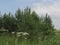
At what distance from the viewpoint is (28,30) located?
22.8 metres

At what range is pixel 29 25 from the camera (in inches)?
1019

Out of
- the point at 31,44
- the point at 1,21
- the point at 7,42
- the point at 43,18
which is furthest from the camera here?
the point at 1,21

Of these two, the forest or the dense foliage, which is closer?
the forest

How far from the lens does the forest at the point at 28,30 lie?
19.5 feet

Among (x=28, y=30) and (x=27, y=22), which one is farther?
(x=27, y=22)

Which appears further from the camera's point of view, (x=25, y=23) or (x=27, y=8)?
(x=27, y=8)

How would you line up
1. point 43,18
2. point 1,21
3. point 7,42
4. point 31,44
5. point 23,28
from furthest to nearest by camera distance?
point 1,21
point 43,18
point 23,28
point 31,44
point 7,42

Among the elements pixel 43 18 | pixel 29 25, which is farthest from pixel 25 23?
pixel 43 18

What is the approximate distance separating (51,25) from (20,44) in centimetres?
2806

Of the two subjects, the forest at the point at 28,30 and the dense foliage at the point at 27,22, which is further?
the dense foliage at the point at 27,22

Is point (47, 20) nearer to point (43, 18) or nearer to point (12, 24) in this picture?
point (43, 18)

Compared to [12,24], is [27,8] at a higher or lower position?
higher

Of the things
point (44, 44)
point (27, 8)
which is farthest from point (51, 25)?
point (44, 44)

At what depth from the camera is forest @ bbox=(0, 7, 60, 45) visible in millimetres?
5941
